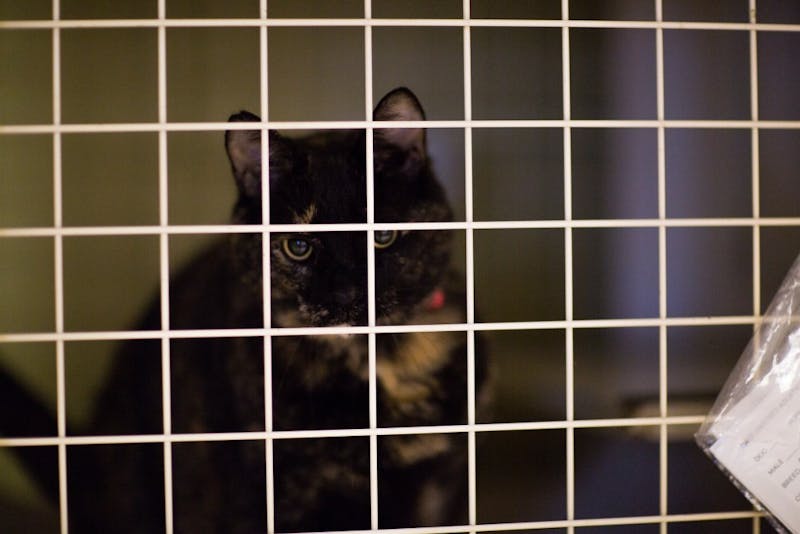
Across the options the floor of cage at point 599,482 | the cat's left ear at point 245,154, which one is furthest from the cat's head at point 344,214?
the floor of cage at point 599,482

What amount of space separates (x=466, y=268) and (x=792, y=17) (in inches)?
18.2

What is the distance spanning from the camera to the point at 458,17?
662 millimetres

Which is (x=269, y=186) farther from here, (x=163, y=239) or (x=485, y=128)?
(x=485, y=128)

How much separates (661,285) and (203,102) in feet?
1.75

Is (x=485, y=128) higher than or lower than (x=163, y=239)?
higher

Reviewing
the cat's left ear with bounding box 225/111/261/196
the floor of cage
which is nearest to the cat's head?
the cat's left ear with bounding box 225/111/261/196

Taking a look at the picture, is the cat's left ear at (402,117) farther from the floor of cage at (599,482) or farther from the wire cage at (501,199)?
the floor of cage at (599,482)

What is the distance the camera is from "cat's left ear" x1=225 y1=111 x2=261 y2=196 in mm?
646

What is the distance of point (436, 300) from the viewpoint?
67 centimetres

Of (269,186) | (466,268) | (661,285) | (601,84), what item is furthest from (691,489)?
(269,186)

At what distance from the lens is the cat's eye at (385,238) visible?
0.66 meters

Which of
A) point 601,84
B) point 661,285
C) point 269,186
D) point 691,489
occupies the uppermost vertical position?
point 601,84

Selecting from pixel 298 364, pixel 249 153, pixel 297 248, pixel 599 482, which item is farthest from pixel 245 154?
pixel 599 482

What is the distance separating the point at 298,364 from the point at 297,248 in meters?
0.13
